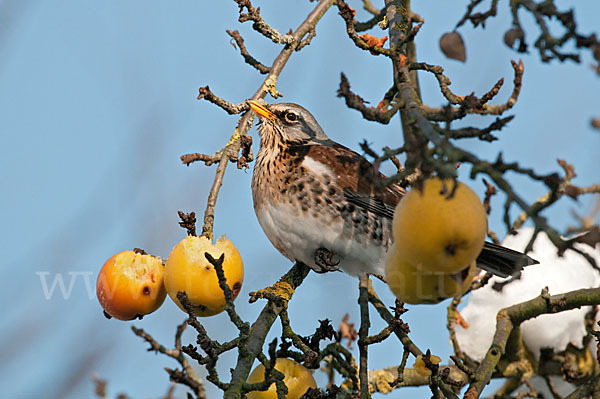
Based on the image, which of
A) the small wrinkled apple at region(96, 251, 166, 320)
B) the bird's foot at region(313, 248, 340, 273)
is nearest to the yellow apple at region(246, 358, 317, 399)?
the small wrinkled apple at region(96, 251, 166, 320)

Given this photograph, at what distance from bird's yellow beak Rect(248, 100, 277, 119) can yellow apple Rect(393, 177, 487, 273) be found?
1707 millimetres

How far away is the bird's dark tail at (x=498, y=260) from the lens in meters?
3.33

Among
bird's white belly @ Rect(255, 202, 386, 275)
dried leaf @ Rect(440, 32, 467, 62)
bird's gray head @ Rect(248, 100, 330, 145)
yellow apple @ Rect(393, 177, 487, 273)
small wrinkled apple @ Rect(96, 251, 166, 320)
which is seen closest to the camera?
yellow apple @ Rect(393, 177, 487, 273)

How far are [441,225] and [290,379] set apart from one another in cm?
135

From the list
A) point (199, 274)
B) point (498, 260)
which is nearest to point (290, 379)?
point (199, 274)

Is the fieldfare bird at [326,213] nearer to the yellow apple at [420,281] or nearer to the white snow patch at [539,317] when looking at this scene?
the white snow patch at [539,317]

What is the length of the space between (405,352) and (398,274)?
4.16 feet

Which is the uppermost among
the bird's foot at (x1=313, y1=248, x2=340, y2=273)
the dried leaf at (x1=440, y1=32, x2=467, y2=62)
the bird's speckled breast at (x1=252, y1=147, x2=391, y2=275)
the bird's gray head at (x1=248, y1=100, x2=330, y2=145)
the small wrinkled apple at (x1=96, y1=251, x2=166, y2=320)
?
the bird's gray head at (x1=248, y1=100, x2=330, y2=145)

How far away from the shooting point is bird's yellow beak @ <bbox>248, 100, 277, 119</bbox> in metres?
3.36

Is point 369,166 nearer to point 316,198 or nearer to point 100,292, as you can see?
point 100,292

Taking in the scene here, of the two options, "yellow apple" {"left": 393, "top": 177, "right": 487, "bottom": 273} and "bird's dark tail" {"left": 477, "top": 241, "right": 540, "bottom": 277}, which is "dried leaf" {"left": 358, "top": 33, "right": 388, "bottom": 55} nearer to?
"bird's dark tail" {"left": 477, "top": 241, "right": 540, "bottom": 277}

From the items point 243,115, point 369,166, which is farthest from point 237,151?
point 369,166

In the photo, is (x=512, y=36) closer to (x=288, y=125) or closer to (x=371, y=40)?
(x=371, y=40)

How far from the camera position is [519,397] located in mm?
3920
